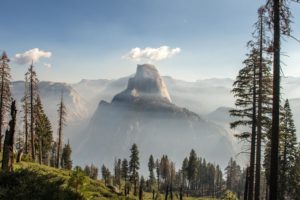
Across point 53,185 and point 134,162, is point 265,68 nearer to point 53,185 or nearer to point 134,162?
point 53,185

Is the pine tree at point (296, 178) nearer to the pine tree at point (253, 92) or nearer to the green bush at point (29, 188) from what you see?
the pine tree at point (253, 92)

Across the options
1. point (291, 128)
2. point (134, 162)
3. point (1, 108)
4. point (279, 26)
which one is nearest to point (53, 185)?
point (279, 26)

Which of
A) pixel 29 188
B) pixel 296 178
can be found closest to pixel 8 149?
pixel 29 188

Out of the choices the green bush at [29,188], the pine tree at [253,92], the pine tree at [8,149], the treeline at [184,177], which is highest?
the pine tree at [253,92]

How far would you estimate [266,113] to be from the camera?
2988 centimetres

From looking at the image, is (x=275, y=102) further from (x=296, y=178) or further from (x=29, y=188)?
(x=296, y=178)

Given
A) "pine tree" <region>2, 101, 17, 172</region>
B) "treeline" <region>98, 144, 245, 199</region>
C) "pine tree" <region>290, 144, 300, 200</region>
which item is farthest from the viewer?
"treeline" <region>98, 144, 245, 199</region>

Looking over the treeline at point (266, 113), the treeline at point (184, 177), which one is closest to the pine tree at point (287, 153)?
the treeline at point (266, 113)

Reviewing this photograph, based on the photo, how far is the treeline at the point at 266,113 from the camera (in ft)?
56.9

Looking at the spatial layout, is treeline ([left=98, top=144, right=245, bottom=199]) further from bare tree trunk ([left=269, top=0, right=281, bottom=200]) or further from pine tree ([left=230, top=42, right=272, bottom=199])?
bare tree trunk ([left=269, top=0, right=281, bottom=200])

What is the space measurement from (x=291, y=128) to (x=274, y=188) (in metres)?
36.9

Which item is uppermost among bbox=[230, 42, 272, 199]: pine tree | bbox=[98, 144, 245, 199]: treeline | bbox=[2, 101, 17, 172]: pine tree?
bbox=[230, 42, 272, 199]: pine tree

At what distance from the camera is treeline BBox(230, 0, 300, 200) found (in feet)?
56.9

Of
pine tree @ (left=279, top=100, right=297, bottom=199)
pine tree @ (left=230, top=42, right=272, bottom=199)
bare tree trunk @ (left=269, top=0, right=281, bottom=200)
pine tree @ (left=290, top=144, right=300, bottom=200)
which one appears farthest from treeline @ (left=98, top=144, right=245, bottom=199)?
bare tree trunk @ (left=269, top=0, right=281, bottom=200)
